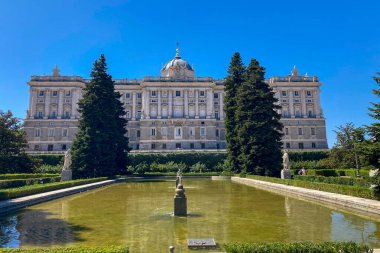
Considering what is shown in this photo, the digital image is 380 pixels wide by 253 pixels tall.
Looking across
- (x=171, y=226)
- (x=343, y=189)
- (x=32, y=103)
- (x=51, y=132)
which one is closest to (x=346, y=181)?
(x=343, y=189)

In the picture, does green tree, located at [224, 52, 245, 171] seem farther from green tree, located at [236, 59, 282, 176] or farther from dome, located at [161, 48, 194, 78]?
dome, located at [161, 48, 194, 78]

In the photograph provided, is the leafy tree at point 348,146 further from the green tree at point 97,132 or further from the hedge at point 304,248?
the green tree at point 97,132

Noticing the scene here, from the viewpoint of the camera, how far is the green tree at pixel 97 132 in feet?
110

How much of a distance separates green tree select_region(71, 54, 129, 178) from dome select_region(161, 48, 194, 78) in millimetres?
45419

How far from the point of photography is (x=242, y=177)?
34.1 meters

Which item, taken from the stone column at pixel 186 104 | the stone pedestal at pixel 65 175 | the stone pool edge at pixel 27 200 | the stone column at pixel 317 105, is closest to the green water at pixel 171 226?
the stone pool edge at pixel 27 200

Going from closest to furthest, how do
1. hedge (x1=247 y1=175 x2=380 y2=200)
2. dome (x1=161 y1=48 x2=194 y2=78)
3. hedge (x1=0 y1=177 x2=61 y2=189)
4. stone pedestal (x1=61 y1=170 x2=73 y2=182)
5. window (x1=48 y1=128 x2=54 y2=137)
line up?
hedge (x1=247 y1=175 x2=380 y2=200) → hedge (x1=0 y1=177 x2=61 y2=189) → stone pedestal (x1=61 y1=170 x2=73 y2=182) → window (x1=48 y1=128 x2=54 y2=137) → dome (x1=161 y1=48 x2=194 y2=78)

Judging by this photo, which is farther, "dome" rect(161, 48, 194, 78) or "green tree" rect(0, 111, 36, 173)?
"dome" rect(161, 48, 194, 78)

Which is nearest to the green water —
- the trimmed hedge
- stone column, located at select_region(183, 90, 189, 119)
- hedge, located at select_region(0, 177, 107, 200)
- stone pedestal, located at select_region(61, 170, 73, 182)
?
hedge, located at select_region(0, 177, 107, 200)

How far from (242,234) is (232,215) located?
308 centimetres

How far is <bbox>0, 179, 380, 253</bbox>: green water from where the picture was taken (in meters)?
8.38

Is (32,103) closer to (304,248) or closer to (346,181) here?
(346,181)

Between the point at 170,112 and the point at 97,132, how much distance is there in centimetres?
4402

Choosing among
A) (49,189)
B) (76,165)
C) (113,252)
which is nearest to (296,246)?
(113,252)
